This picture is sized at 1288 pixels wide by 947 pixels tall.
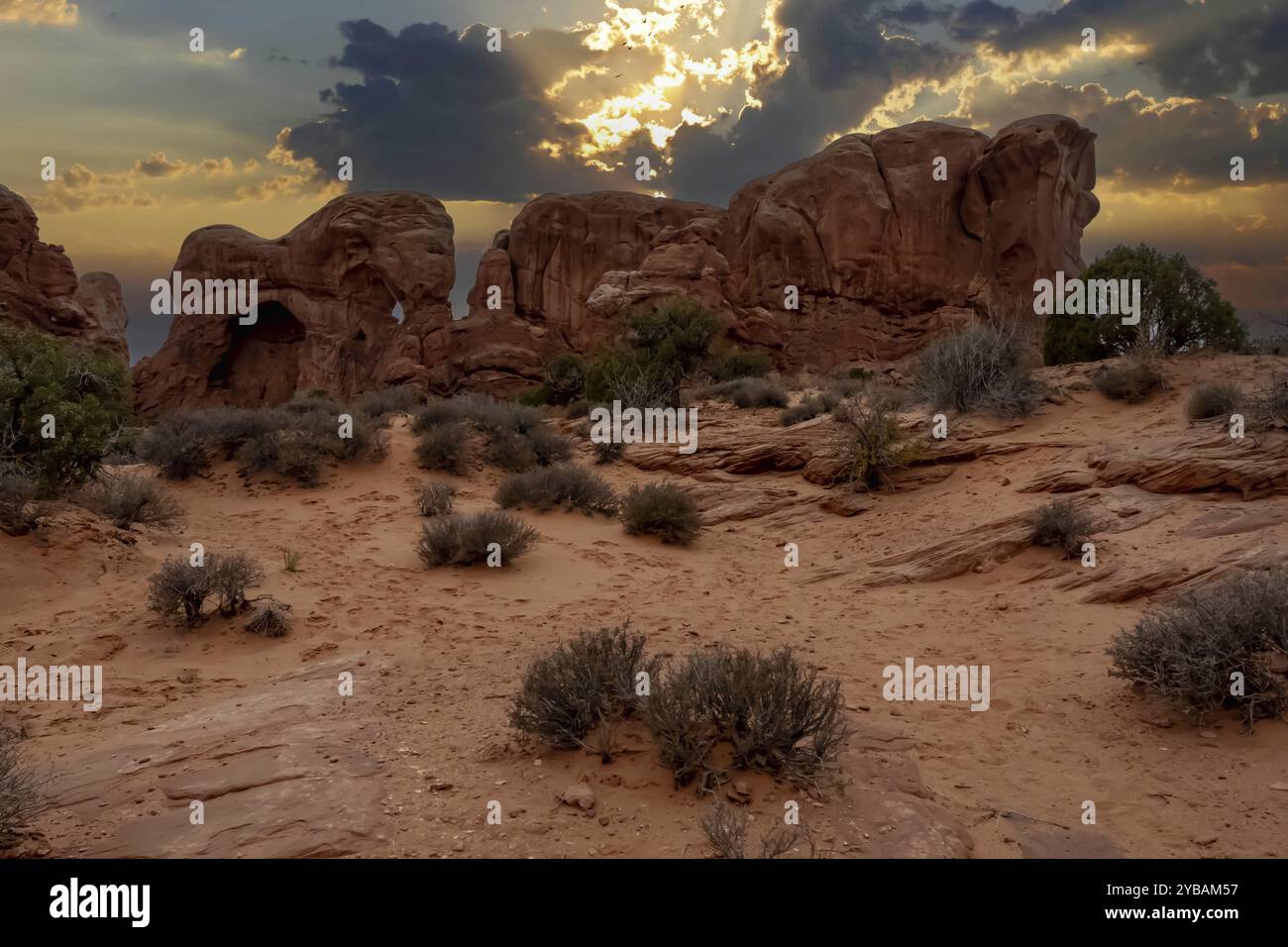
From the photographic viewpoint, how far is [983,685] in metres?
5.77

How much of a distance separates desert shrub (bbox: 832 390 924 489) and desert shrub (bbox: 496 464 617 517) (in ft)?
12.2

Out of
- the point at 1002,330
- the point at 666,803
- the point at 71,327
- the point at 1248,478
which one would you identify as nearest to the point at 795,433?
the point at 1002,330

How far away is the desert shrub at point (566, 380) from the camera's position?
31.5m

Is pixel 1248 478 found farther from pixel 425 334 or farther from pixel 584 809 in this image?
pixel 425 334

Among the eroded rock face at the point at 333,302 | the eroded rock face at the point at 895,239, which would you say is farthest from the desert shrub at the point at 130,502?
the eroded rock face at the point at 333,302

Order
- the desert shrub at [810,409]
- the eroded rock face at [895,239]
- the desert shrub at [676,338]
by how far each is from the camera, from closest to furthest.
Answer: the desert shrub at [810,409] < the desert shrub at [676,338] < the eroded rock face at [895,239]

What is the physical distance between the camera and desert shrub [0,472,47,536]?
306 inches

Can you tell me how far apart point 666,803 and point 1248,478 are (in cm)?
818

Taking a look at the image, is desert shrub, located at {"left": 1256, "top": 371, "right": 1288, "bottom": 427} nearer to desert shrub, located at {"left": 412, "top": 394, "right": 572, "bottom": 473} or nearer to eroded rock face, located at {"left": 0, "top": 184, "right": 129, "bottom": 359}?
desert shrub, located at {"left": 412, "top": 394, "right": 572, "bottom": 473}

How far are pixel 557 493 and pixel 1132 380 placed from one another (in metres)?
8.92

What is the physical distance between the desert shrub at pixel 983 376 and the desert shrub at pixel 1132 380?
3.32ft

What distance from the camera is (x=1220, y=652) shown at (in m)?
4.60

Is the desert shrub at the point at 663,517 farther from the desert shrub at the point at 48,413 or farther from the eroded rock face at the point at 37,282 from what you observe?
the eroded rock face at the point at 37,282

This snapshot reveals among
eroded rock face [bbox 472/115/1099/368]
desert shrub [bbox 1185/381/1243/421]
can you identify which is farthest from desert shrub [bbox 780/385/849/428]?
eroded rock face [bbox 472/115/1099/368]
